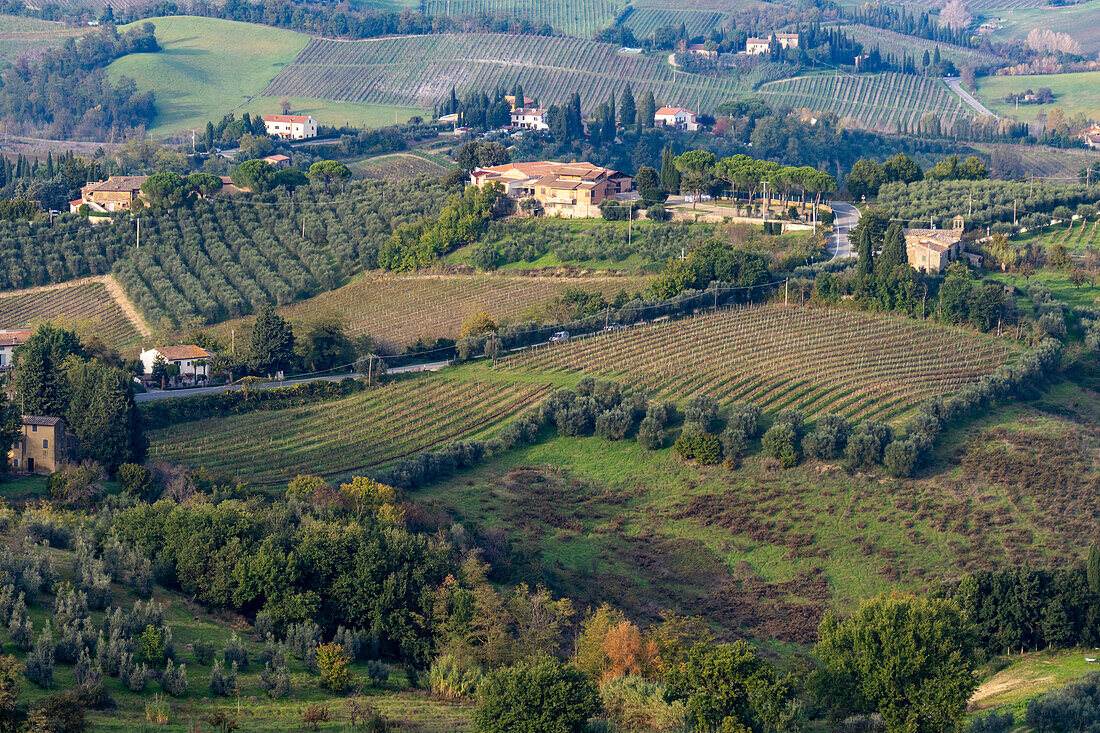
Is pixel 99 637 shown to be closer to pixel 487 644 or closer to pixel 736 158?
pixel 487 644

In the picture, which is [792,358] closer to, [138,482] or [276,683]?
[138,482]

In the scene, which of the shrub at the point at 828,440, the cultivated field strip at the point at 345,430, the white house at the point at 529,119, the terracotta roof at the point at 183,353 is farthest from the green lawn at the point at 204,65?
the shrub at the point at 828,440

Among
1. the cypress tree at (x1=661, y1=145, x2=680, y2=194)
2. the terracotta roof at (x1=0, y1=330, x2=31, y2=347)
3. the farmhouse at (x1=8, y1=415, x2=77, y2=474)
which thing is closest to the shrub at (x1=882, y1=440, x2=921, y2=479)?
the farmhouse at (x1=8, y1=415, x2=77, y2=474)

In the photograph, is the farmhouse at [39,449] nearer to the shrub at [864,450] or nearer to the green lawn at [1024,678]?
the shrub at [864,450]

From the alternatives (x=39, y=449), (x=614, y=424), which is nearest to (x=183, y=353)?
(x=39, y=449)

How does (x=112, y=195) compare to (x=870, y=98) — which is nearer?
(x=112, y=195)

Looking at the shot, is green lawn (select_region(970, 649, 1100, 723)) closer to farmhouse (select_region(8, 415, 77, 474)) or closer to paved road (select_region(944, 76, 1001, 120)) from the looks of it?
farmhouse (select_region(8, 415, 77, 474))

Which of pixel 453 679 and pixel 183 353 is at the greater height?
pixel 183 353
